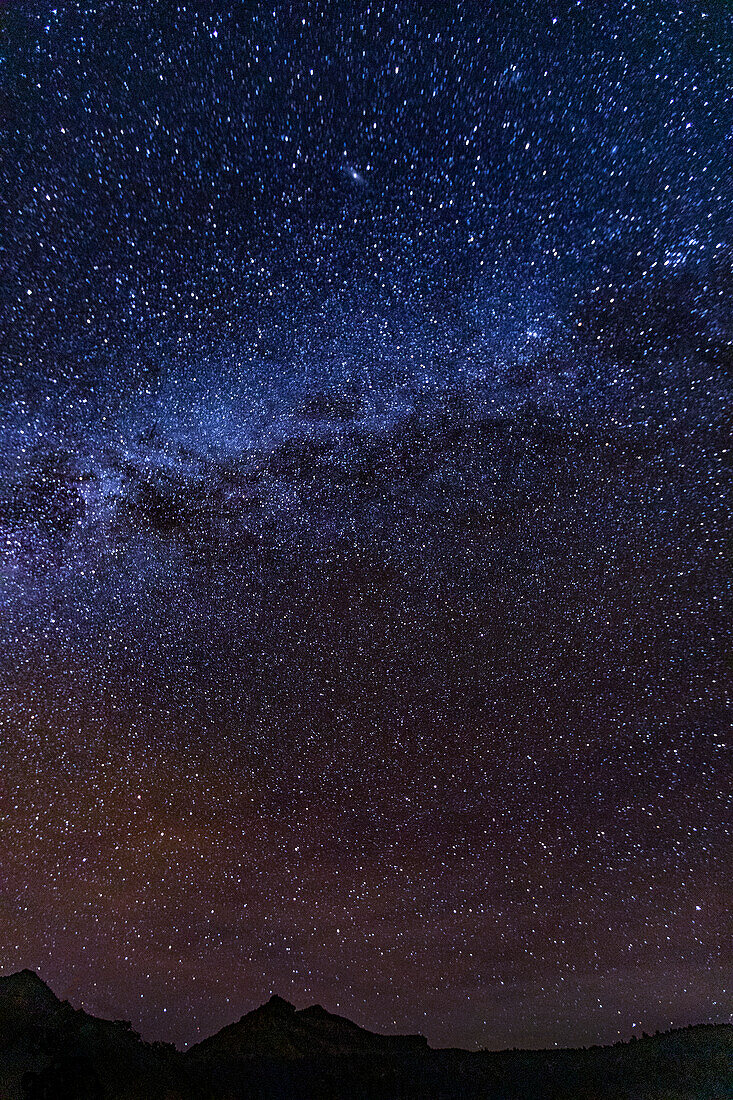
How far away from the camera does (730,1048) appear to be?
39750mm

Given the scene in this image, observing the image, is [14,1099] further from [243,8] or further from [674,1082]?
[243,8]

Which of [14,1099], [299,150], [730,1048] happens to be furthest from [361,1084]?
[299,150]

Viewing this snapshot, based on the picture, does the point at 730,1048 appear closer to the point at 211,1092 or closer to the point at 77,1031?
the point at 211,1092

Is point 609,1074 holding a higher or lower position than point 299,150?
lower

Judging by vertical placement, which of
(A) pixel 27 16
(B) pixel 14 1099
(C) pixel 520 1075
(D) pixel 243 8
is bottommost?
(C) pixel 520 1075

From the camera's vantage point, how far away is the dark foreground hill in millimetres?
32375

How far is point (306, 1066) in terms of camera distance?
52.3 meters

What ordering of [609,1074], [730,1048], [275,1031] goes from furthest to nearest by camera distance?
[275,1031] < [609,1074] < [730,1048]

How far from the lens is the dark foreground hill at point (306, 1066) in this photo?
32.4 m

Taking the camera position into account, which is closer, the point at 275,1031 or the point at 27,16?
the point at 27,16

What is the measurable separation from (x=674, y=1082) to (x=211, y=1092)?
1126 inches

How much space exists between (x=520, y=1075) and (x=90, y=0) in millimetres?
63461

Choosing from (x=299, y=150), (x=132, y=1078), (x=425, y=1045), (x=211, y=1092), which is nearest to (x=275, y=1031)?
Result: (x=425, y=1045)

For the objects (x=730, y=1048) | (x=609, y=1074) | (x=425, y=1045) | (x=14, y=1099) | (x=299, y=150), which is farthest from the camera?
(x=425, y=1045)
